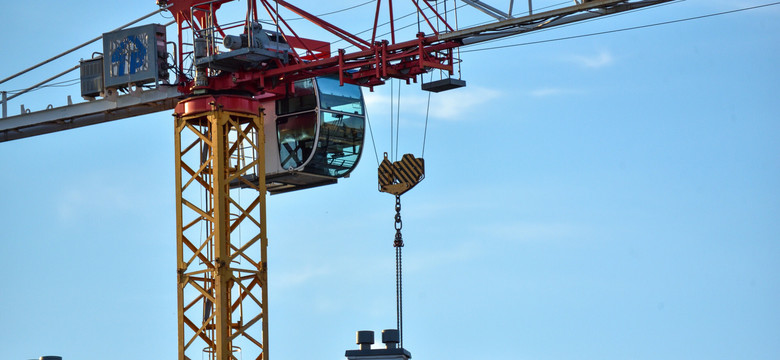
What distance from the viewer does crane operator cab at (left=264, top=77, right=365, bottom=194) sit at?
48.2 metres

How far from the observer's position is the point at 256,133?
47.4 metres

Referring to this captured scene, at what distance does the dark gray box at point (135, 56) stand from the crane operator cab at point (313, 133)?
3585mm

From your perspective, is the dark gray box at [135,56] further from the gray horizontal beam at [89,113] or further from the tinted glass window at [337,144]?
the tinted glass window at [337,144]

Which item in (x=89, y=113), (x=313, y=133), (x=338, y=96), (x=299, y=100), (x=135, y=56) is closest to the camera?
(x=313, y=133)

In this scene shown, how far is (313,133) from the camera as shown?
158 feet

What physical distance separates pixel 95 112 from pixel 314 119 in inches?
277

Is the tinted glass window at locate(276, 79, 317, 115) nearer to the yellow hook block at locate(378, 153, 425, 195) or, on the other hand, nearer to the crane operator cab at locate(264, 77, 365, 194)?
the crane operator cab at locate(264, 77, 365, 194)

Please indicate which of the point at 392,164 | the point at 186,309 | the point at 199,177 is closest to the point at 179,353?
the point at 186,309

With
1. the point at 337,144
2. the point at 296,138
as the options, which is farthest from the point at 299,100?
the point at 337,144

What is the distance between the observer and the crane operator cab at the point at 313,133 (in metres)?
48.2

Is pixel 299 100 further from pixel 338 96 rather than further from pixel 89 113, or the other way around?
pixel 89 113

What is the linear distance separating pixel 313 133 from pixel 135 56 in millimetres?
5578

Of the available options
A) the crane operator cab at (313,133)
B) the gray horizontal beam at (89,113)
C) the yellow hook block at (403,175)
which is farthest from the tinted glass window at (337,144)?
the gray horizontal beam at (89,113)

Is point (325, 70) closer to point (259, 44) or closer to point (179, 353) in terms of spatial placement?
point (259, 44)
